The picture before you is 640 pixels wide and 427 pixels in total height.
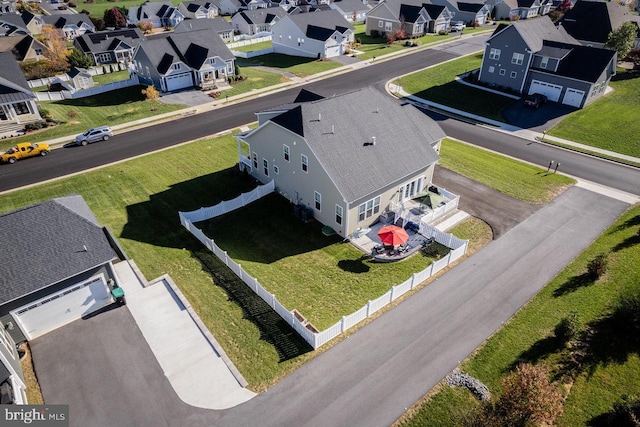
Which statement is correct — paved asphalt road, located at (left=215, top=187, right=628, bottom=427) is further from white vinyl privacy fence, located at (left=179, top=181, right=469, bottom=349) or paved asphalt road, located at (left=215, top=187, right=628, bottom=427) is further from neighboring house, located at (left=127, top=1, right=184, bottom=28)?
neighboring house, located at (left=127, top=1, right=184, bottom=28)

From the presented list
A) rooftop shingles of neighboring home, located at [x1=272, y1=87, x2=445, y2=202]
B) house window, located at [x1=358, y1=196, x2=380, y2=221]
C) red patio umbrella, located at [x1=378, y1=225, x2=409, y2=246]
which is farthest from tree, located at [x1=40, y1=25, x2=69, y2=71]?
red patio umbrella, located at [x1=378, y1=225, x2=409, y2=246]

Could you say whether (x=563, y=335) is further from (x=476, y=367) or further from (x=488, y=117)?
(x=488, y=117)

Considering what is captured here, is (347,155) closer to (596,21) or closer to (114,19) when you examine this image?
(596,21)

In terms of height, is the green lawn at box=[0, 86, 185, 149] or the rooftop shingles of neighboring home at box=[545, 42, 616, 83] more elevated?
the rooftop shingles of neighboring home at box=[545, 42, 616, 83]

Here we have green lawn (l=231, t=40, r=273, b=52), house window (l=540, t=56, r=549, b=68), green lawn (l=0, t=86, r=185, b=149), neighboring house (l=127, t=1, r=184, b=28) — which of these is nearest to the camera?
green lawn (l=0, t=86, r=185, b=149)

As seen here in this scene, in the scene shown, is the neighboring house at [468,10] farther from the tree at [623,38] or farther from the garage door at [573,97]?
the garage door at [573,97]

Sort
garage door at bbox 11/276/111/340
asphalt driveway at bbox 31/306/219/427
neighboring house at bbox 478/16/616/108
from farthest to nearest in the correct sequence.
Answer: neighboring house at bbox 478/16/616/108
garage door at bbox 11/276/111/340
asphalt driveway at bbox 31/306/219/427

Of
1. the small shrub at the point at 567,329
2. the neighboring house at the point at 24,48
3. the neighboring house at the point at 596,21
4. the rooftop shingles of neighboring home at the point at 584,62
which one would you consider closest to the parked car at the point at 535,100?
the rooftop shingles of neighboring home at the point at 584,62
